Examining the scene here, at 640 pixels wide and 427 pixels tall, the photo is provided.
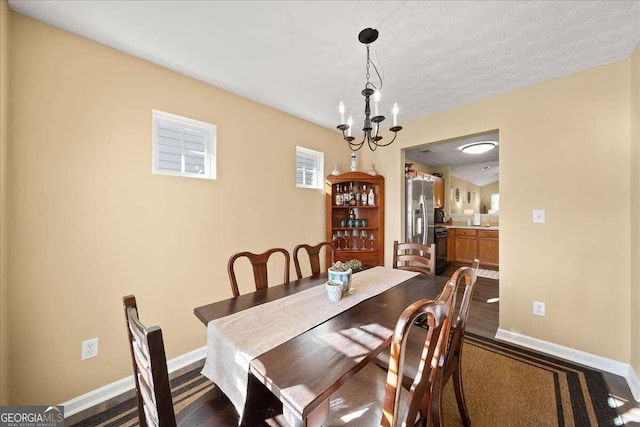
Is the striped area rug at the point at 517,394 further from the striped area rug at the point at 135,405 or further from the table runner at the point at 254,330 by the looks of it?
the table runner at the point at 254,330

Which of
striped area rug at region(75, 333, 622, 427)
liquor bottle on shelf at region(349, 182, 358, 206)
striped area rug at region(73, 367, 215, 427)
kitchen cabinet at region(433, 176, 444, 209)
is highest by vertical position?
kitchen cabinet at region(433, 176, 444, 209)

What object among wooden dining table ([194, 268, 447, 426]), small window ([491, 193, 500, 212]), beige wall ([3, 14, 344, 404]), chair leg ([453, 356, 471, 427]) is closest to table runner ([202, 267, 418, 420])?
wooden dining table ([194, 268, 447, 426])

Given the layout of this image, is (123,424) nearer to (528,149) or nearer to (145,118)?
(145,118)

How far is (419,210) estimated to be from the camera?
13.5 ft

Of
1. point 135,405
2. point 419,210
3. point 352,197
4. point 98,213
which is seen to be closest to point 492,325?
point 419,210

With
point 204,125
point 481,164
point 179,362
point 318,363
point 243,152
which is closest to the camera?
point 318,363

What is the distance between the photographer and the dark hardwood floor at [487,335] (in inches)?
39.9

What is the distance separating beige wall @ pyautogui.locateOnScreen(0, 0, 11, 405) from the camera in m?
1.36

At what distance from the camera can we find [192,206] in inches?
86.4

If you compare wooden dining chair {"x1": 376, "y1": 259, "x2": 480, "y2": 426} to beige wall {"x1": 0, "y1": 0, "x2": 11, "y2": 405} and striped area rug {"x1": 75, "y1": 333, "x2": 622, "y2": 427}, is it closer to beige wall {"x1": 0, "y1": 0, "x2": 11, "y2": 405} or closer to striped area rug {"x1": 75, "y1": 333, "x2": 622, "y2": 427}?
striped area rug {"x1": 75, "y1": 333, "x2": 622, "y2": 427}

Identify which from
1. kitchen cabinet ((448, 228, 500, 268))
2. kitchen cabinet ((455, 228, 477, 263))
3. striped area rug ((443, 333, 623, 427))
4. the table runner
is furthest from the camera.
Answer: kitchen cabinet ((455, 228, 477, 263))

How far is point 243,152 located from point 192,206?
0.75 m

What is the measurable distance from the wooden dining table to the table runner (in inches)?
1.7

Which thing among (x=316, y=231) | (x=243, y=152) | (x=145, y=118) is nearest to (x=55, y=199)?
(x=145, y=118)
